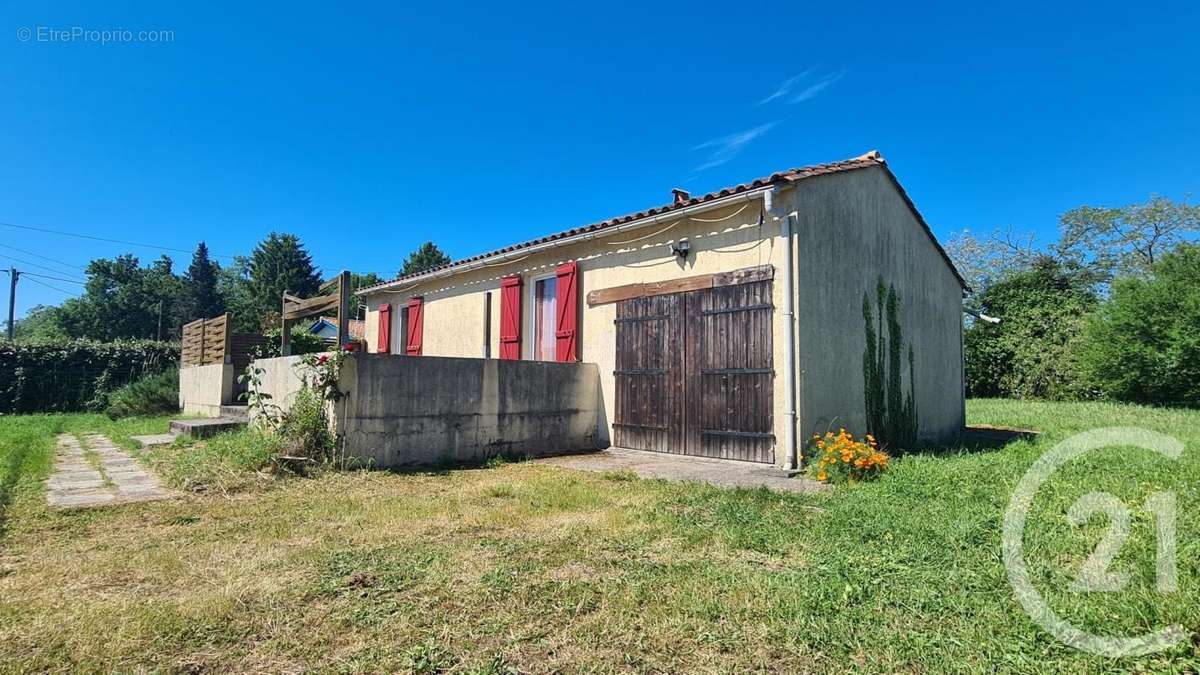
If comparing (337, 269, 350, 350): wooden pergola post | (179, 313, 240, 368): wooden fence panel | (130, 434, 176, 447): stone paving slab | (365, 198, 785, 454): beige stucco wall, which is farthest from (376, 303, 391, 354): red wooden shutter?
(337, 269, 350, 350): wooden pergola post

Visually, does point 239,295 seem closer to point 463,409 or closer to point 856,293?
point 463,409

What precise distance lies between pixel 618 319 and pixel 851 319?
3158mm

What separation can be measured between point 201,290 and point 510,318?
50732 millimetres

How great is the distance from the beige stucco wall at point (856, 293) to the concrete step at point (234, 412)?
8732mm

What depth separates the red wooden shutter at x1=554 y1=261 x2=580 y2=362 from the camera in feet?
29.1

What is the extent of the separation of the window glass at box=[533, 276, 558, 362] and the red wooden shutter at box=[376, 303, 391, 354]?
526 cm

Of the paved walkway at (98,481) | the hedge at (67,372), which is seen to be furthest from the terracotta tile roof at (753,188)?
the hedge at (67,372)

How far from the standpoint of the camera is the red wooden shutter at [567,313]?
350 inches

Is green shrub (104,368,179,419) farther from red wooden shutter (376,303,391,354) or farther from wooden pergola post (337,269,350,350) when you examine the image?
wooden pergola post (337,269,350,350)

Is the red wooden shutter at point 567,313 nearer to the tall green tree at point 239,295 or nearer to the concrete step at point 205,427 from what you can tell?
the concrete step at point 205,427

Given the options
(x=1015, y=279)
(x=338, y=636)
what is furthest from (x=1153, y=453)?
(x=1015, y=279)

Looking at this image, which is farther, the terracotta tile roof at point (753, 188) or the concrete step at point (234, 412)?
the concrete step at point (234, 412)

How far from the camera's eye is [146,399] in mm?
12820

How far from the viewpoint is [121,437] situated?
873 centimetres
